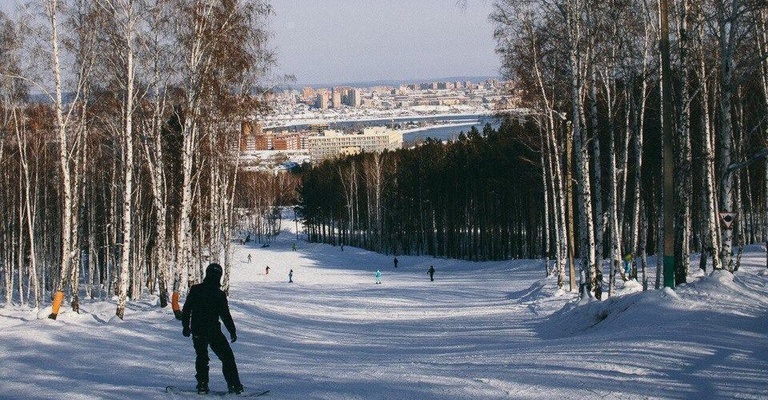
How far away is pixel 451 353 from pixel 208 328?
17.7ft

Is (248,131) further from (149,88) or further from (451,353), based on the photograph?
(451,353)

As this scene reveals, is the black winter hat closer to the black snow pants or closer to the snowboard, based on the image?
the black snow pants

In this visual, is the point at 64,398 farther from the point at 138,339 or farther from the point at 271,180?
the point at 271,180

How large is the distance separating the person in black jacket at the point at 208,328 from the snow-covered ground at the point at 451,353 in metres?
0.51

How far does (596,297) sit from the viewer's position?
17562mm

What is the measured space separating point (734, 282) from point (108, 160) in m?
28.6

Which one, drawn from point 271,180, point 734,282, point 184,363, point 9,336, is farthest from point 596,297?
point 271,180

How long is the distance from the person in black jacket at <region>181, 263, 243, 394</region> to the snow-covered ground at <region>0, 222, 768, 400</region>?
51cm

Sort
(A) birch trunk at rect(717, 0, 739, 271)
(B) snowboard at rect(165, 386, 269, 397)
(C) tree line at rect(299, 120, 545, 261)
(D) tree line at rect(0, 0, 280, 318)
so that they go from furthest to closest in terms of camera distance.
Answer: (C) tree line at rect(299, 120, 545, 261) < (D) tree line at rect(0, 0, 280, 318) < (A) birch trunk at rect(717, 0, 739, 271) < (B) snowboard at rect(165, 386, 269, 397)

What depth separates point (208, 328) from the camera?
25.8 feet

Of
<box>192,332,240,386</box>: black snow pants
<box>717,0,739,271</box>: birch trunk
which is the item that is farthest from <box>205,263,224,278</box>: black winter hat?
<box>717,0,739,271</box>: birch trunk

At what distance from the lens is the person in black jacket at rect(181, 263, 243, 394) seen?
7.85 m

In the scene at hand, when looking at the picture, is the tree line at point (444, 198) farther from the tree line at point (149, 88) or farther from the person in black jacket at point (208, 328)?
the person in black jacket at point (208, 328)

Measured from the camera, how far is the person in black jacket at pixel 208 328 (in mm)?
7848
